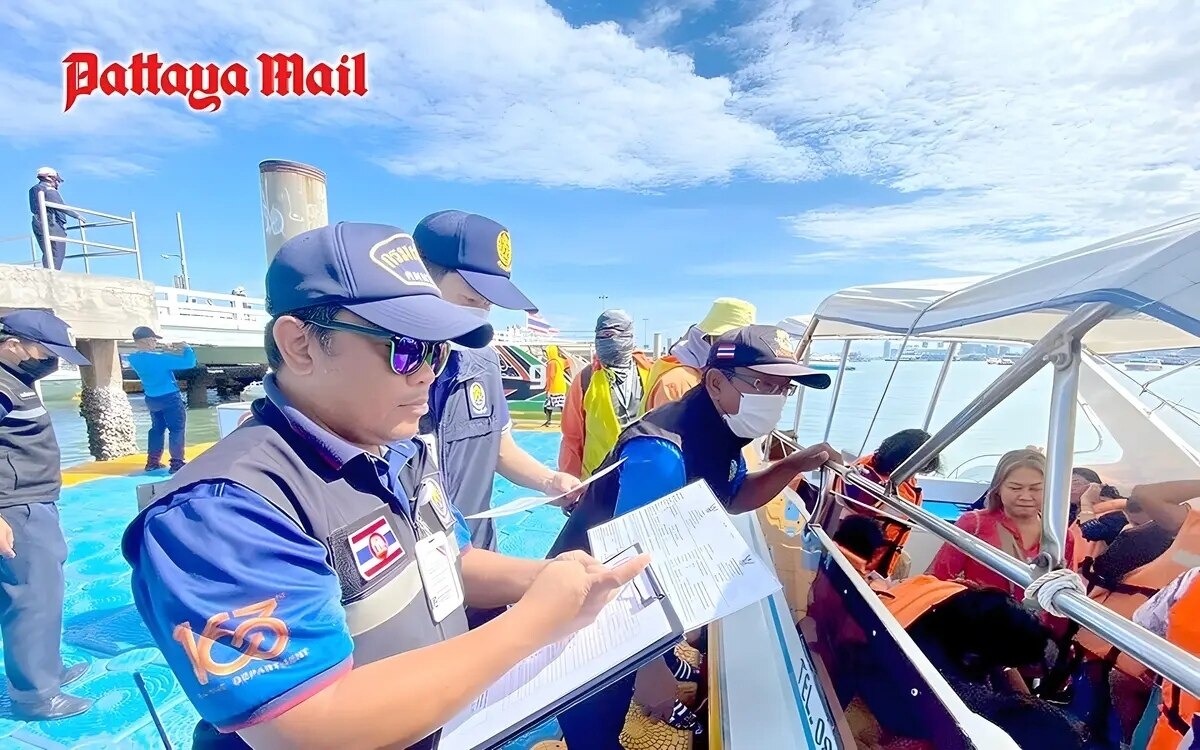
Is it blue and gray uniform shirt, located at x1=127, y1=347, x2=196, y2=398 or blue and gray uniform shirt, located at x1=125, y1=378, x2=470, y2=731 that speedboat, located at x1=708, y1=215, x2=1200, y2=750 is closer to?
blue and gray uniform shirt, located at x1=125, y1=378, x2=470, y2=731

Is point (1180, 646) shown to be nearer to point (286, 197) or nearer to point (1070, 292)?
point (1070, 292)

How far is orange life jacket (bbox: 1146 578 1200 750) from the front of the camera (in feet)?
4.04

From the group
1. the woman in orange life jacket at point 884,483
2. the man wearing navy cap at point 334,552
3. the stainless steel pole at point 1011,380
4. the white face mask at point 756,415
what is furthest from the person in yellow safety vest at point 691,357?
the man wearing navy cap at point 334,552

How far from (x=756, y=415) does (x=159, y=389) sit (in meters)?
7.87

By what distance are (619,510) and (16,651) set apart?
319cm

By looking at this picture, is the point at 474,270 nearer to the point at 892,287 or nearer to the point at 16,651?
the point at 892,287

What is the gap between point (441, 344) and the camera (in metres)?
0.96

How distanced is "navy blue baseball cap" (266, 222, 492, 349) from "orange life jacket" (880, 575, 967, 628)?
1518 millimetres

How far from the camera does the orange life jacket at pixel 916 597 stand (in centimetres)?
161

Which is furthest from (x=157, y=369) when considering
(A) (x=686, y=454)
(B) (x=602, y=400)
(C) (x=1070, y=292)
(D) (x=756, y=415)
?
(C) (x=1070, y=292)

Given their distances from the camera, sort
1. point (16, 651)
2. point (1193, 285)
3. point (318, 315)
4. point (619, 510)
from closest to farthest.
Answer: point (318, 315) → point (1193, 285) → point (619, 510) → point (16, 651)

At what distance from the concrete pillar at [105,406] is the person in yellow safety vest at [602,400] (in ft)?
31.0

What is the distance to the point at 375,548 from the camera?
3.01 feet

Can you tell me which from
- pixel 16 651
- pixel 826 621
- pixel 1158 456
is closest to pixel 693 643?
pixel 826 621
